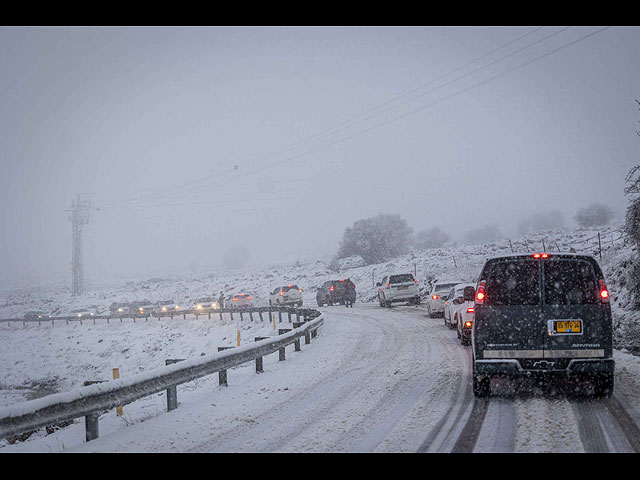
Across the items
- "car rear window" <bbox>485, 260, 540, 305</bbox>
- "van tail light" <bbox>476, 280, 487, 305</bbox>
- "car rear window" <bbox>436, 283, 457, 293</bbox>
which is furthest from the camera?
"car rear window" <bbox>436, 283, 457, 293</bbox>

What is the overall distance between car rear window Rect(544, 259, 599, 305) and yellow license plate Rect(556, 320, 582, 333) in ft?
0.87

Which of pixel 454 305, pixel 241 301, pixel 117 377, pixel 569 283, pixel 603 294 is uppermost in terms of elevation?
pixel 569 283

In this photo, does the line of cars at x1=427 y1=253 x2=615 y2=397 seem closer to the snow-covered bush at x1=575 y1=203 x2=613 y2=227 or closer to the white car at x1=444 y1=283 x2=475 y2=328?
the white car at x1=444 y1=283 x2=475 y2=328

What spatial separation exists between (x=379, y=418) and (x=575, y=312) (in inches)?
118

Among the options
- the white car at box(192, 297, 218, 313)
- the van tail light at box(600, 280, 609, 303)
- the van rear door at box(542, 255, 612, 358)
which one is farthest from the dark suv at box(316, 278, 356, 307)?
the van tail light at box(600, 280, 609, 303)

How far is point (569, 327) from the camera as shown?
6.79 metres

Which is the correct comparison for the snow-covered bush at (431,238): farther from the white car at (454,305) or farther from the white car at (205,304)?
the white car at (454,305)

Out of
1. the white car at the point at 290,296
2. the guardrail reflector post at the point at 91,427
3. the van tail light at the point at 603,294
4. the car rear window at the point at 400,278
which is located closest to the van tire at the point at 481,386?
the van tail light at the point at 603,294

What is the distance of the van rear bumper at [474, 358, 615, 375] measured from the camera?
6652mm

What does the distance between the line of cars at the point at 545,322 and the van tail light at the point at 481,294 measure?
0.02 metres

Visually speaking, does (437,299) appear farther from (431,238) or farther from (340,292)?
(431,238)

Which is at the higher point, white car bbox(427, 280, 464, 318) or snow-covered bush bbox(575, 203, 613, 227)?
snow-covered bush bbox(575, 203, 613, 227)

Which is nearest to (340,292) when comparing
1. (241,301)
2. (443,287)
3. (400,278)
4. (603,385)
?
(400,278)
